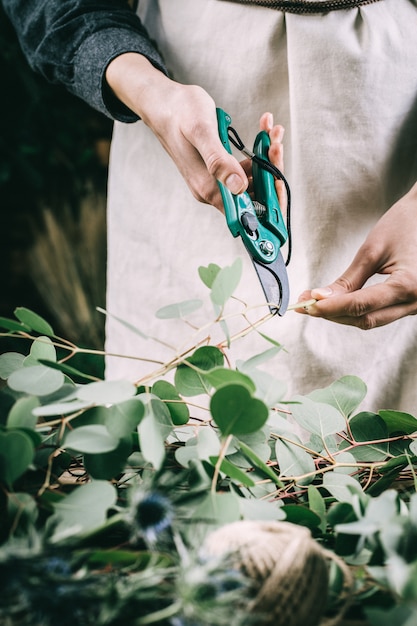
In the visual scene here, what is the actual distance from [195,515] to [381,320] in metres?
0.40

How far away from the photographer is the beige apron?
2.27ft

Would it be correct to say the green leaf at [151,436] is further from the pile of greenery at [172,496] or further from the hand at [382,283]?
the hand at [382,283]

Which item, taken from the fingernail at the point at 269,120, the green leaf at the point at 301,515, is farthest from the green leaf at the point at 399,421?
the fingernail at the point at 269,120

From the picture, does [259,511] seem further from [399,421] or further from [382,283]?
[382,283]

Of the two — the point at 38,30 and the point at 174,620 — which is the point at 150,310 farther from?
the point at 174,620

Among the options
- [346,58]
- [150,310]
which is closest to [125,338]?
[150,310]

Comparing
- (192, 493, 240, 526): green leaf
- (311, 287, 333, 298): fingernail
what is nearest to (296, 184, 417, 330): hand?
(311, 287, 333, 298): fingernail

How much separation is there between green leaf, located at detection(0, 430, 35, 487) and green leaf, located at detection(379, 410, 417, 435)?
26 centimetres

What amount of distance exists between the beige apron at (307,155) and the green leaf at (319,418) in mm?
277

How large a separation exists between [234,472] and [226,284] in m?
0.13

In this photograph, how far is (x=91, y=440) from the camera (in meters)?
0.30

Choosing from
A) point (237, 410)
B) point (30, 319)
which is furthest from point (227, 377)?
point (30, 319)

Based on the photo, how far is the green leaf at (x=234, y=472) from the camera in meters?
0.29

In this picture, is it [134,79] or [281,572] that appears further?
[134,79]
